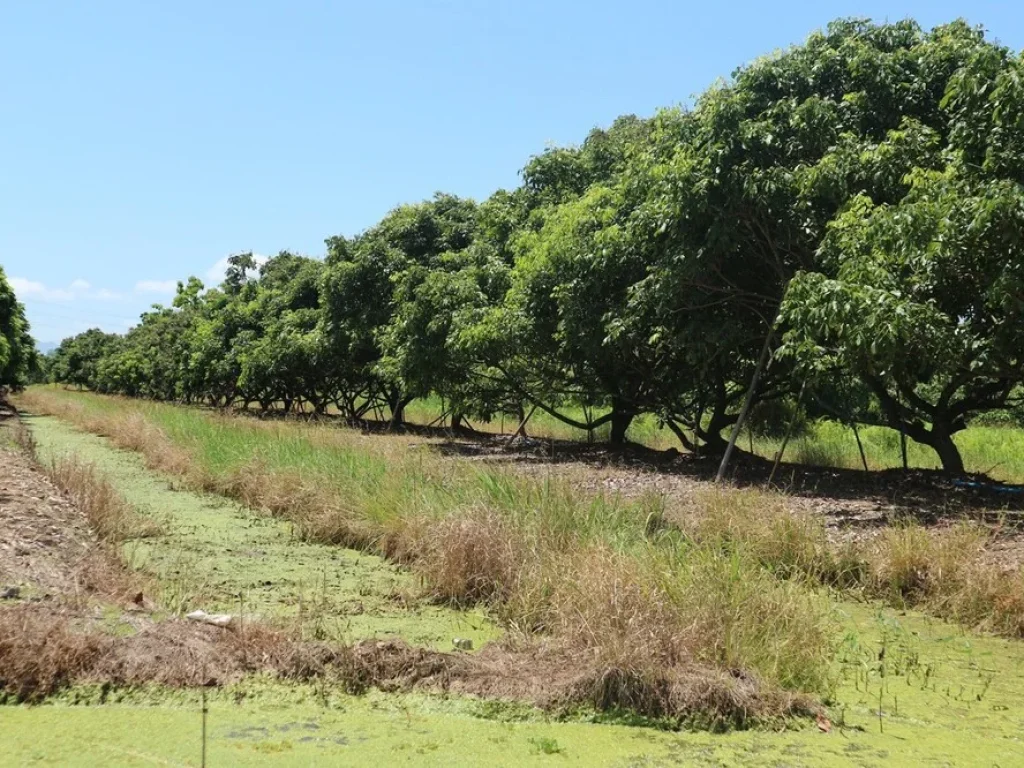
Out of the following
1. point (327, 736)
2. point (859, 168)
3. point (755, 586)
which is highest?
point (859, 168)

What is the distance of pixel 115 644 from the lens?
4.55m

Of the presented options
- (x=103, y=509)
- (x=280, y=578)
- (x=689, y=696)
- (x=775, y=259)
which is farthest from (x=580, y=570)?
(x=775, y=259)

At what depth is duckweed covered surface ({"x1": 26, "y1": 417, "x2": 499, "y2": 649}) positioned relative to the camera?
19.5 ft

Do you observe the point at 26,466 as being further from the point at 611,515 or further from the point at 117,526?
the point at 611,515

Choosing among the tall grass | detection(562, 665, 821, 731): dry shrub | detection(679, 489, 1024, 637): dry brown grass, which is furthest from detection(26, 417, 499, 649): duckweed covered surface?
detection(679, 489, 1024, 637): dry brown grass

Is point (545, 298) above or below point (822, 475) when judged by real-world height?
above

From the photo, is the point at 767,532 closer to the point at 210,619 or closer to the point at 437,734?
the point at 437,734

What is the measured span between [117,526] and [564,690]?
5.16 metres

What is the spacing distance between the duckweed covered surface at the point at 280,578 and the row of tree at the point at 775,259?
4.73 metres

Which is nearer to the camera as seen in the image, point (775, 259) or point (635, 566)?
point (635, 566)

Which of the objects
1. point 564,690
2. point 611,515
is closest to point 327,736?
point 564,690

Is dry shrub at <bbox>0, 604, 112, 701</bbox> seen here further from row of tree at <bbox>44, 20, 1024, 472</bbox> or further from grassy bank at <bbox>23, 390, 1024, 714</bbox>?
row of tree at <bbox>44, 20, 1024, 472</bbox>

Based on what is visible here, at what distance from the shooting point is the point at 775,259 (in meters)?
12.1

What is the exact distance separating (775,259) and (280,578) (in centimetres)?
782
